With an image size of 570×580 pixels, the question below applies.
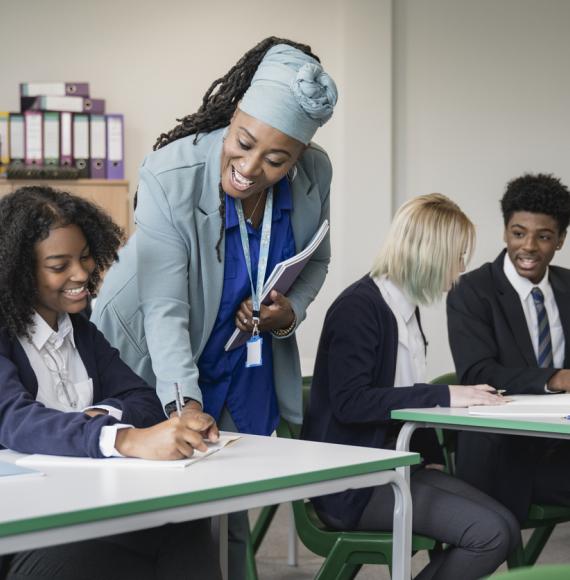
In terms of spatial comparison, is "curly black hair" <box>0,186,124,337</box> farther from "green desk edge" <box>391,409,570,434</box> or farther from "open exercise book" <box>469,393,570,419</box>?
"open exercise book" <box>469,393,570,419</box>

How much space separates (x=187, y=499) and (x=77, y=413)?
406mm

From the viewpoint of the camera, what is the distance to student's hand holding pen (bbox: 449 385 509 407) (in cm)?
233

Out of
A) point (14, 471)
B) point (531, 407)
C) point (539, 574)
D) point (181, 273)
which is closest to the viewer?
point (539, 574)

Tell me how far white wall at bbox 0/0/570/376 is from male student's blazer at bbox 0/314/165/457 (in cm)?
332

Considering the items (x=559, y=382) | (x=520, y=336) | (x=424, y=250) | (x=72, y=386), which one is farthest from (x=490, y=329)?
(x=72, y=386)

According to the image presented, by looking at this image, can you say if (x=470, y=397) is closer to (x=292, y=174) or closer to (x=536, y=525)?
(x=536, y=525)

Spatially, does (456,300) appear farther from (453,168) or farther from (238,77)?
(453,168)

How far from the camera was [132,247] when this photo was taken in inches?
84.7

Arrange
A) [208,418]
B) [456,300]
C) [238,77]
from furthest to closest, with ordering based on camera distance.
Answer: [456,300] → [238,77] → [208,418]

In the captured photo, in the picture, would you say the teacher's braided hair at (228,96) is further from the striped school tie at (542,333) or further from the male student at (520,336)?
the striped school tie at (542,333)

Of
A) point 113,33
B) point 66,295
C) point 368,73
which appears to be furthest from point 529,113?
point 66,295

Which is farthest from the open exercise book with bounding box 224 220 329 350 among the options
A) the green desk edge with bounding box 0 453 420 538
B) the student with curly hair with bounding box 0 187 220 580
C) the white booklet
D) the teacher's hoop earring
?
the white booklet

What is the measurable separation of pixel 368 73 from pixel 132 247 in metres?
3.27

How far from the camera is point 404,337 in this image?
241cm
